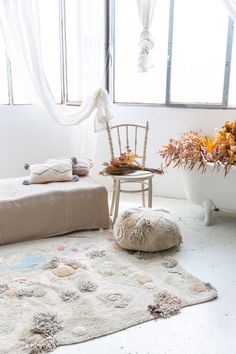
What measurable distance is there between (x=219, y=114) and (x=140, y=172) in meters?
1.17

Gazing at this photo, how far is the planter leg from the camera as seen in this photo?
10.7 feet

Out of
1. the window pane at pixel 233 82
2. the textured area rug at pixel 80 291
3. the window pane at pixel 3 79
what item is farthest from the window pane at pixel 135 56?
the textured area rug at pixel 80 291

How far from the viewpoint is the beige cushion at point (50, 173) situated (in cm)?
322

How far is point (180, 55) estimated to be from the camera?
3.88 m

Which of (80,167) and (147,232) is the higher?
(80,167)

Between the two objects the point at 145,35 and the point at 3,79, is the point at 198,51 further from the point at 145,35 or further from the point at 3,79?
the point at 3,79

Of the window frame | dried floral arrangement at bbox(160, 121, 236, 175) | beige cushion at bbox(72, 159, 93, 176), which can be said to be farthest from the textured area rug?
the window frame

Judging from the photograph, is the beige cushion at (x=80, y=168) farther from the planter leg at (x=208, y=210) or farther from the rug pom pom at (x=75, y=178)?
the planter leg at (x=208, y=210)

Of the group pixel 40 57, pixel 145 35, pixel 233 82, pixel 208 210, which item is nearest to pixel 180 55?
pixel 145 35

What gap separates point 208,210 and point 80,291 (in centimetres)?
156

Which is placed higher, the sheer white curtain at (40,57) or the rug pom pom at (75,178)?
the sheer white curtain at (40,57)

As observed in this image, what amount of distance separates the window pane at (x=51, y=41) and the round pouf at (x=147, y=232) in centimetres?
197

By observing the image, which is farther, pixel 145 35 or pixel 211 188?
pixel 145 35

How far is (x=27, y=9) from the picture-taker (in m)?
3.50
